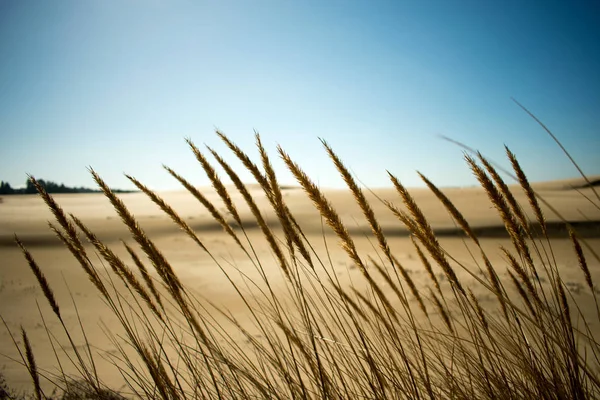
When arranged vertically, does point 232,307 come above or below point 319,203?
below

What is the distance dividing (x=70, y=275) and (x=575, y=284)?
14474 millimetres

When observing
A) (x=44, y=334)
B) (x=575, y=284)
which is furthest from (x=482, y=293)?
(x=44, y=334)

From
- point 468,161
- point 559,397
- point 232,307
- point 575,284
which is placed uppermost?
point 468,161

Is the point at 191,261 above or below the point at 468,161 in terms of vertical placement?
below

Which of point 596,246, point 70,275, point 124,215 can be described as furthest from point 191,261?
point 596,246

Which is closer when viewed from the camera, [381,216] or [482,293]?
[482,293]

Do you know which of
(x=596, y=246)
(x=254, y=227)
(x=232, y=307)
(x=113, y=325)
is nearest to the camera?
(x=113, y=325)

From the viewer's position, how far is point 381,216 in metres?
19.5

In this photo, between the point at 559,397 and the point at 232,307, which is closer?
the point at 559,397

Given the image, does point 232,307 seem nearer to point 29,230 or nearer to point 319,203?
point 319,203

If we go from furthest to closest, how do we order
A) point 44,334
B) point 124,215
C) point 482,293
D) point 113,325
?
1. point 482,293
2. point 113,325
3. point 44,334
4. point 124,215

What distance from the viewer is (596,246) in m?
11.5

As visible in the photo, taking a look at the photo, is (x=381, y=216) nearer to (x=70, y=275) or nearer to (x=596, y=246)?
(x=596, y=246)

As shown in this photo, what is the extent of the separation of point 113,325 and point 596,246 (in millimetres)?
16111
